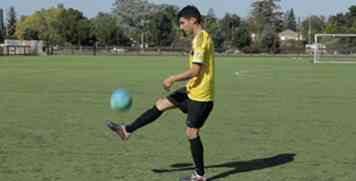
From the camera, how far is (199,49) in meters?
6.53

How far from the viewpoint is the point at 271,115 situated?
1369 centimetres

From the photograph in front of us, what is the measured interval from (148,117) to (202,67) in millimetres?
1155

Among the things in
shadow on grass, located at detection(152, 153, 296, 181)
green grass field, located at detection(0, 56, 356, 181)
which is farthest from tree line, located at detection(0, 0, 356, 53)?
shadow on grass, located at detection(152, 153, 296, 181)

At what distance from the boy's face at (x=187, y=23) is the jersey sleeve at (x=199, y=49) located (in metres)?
0.16

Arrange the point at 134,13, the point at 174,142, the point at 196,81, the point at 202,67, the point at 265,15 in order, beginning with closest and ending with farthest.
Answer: the point at 202,67, the point at 196,81, the point at 174,142, the point at 134,13, the point at 265,15

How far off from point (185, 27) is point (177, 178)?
5.89ft

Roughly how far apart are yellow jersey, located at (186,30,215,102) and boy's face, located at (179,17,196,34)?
4.8 inches

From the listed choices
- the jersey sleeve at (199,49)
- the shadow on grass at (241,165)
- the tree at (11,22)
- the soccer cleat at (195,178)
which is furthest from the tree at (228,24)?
the jersey sleeve at (199,49)

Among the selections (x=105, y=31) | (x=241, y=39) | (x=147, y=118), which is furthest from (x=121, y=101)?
(x=105, y=31)

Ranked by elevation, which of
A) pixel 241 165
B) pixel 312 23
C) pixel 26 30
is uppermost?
pixel 312 23

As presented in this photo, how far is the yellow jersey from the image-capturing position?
21.5 feet

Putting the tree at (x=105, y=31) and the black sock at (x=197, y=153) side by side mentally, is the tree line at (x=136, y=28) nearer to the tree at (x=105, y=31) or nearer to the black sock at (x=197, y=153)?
the tree at (x=105, y=31)

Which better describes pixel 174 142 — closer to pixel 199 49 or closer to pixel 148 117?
pixel 148 117

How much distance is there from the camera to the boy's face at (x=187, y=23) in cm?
664
